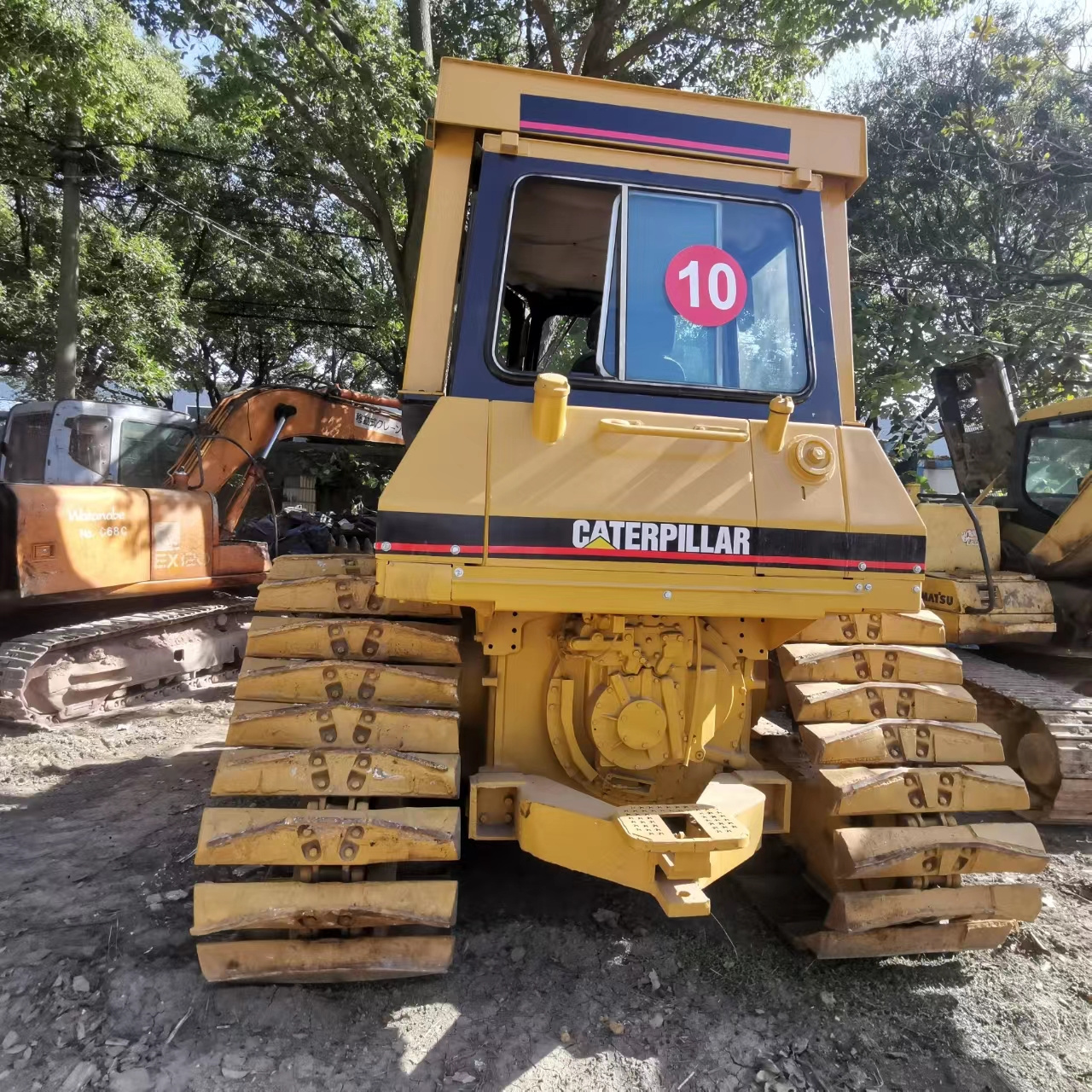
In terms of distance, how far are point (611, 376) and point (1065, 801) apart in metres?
3.89

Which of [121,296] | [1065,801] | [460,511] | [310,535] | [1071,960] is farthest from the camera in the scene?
[121,296]

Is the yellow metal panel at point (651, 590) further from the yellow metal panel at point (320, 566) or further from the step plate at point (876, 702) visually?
the yellow metal panel at point (320, 566)

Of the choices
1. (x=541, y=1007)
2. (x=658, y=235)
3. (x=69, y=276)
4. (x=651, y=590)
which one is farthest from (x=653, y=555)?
(x=69, y=276)

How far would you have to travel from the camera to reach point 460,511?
2.36 meters

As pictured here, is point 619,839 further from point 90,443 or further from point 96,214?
point 96,214

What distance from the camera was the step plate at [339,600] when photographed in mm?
2953

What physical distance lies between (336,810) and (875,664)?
2.16m

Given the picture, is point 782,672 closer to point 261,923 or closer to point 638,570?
point 638,570

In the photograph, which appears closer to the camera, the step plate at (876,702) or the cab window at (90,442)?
the step plate at (876,702)

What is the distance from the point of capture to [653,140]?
2646 millimetres

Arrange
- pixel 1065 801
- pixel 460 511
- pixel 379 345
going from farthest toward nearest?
pixel 379 345
pixel 1065 801
pixel 460 511

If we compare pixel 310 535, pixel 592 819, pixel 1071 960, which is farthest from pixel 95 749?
pixel 1071 960

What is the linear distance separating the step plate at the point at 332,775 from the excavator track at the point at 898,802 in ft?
4.71

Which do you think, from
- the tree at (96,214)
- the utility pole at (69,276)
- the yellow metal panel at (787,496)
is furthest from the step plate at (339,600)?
the utility pole at (69,276)
